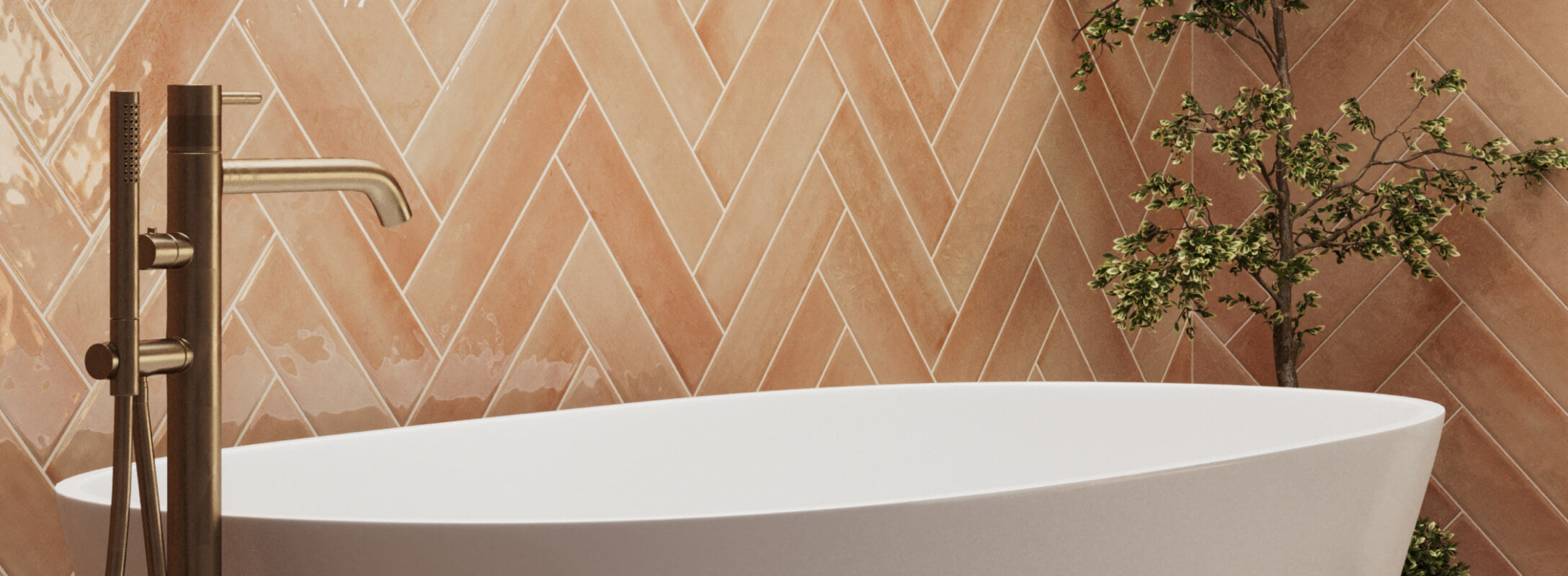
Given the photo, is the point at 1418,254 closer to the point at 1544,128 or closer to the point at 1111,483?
the point at 1544,128

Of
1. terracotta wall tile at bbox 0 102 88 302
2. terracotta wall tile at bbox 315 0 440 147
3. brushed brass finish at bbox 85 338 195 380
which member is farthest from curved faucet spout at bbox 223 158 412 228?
terracotta wall tile at bbox 315 0 440 147

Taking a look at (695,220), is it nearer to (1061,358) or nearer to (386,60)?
(386,60)

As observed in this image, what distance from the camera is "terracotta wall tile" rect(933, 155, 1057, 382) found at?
2508mm

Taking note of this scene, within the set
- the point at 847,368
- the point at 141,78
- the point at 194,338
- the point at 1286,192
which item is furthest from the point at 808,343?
the point at 194,338

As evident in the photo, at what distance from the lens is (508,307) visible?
1826 millimetres

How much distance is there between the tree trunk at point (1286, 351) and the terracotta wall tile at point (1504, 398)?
0.36m

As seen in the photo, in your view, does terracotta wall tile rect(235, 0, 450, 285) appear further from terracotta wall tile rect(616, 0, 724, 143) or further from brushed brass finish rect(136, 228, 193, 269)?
brushed brass finish rect(136, 228, 193, 269)

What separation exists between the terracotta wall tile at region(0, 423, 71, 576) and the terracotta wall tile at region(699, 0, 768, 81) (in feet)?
3.73

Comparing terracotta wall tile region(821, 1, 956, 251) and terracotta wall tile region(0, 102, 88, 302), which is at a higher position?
terracotta wall tile region(821, 1, 956, 251)

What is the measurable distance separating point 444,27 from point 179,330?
87 cm

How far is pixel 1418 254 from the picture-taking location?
2393 millimetres

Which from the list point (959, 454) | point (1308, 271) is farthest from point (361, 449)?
point (1308, 271)

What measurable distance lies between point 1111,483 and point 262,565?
2.41 feet

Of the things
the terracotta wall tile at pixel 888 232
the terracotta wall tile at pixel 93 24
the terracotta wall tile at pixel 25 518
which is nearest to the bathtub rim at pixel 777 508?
the terracotta wall tile at pixel 25 518
